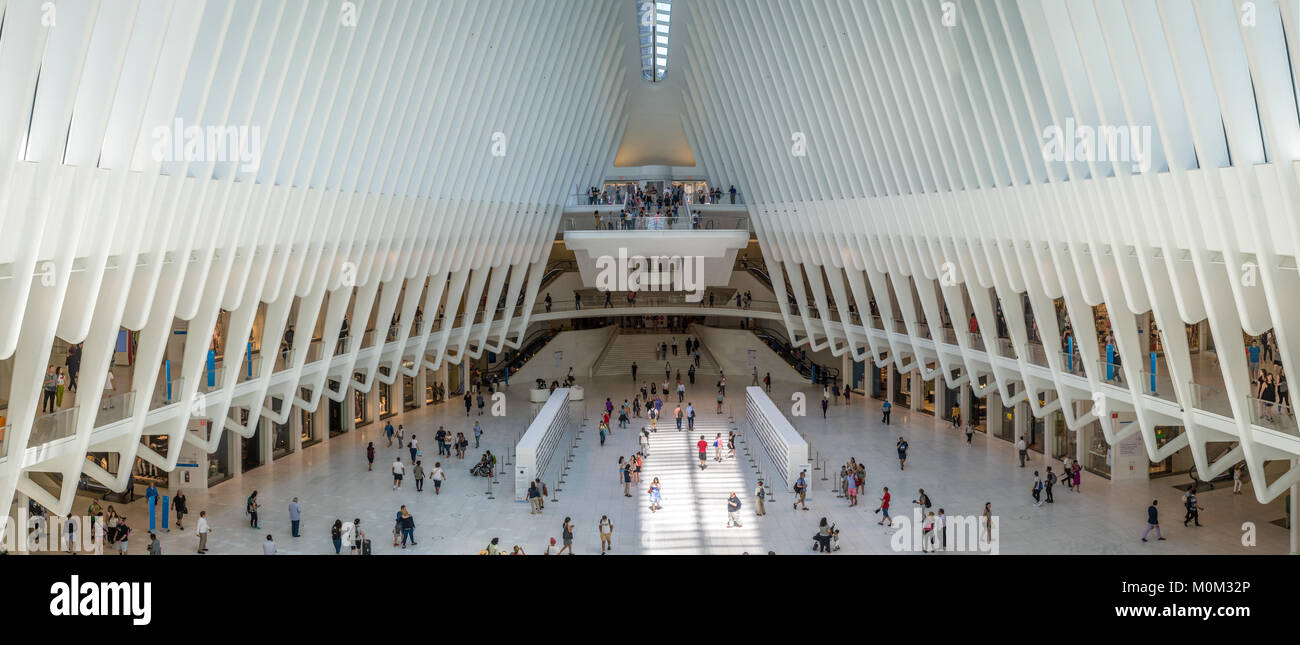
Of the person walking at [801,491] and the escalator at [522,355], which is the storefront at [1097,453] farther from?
the escalator at [522,355]

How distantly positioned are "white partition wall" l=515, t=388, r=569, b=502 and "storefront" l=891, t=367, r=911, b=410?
14.1m

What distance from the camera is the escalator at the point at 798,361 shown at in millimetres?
42522

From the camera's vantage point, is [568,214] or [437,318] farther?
[568,214]

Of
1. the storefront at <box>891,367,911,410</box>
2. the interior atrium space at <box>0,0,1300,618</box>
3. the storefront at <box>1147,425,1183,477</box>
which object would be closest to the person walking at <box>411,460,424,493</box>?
the interior atrium space at <box>0,0,1300,618</box>

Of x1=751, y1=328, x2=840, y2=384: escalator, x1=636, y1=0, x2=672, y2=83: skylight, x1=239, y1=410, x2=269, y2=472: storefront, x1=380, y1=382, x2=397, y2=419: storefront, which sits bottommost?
x1=239, y1=410, x2=269, y2=472: storefront

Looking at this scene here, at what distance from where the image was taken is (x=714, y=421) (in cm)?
3394

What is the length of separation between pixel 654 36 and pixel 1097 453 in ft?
73.0

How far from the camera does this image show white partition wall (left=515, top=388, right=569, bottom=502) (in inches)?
925

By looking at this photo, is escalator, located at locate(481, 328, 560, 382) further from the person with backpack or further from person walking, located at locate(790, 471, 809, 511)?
the person with backpack

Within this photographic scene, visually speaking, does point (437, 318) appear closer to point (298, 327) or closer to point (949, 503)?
point (298, 327)
